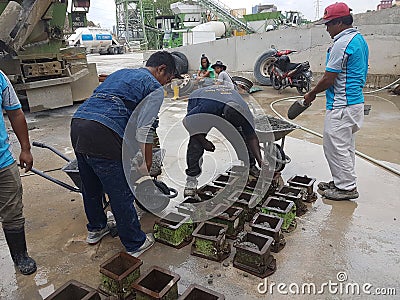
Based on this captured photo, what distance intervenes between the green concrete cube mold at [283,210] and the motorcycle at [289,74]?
605 cm

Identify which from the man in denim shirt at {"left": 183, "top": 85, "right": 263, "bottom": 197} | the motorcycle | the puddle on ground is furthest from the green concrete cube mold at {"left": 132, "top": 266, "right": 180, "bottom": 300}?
the motorcycle

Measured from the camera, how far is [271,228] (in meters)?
2.57

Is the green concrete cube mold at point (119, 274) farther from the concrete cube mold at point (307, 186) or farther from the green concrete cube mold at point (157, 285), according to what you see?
the concrete cube mold at point (307, 186)

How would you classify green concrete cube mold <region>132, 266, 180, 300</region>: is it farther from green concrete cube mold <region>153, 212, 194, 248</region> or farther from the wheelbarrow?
the wheelbarrow

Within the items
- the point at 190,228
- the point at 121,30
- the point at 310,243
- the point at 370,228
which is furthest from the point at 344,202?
the point at 121,30

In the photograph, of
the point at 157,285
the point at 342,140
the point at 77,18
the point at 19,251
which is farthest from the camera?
the point at 77,18

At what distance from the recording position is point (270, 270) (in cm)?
231

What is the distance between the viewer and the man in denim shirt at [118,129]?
229 centimetres

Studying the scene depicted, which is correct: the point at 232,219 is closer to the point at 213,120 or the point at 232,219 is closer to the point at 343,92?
the point at 213,120

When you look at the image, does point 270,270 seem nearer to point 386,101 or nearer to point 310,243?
point 310,243

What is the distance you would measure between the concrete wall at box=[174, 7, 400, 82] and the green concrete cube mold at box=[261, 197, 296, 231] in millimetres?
7605

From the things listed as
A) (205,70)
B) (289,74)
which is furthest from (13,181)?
(289,74)

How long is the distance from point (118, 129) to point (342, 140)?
2.08 metres

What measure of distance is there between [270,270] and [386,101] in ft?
22.3
